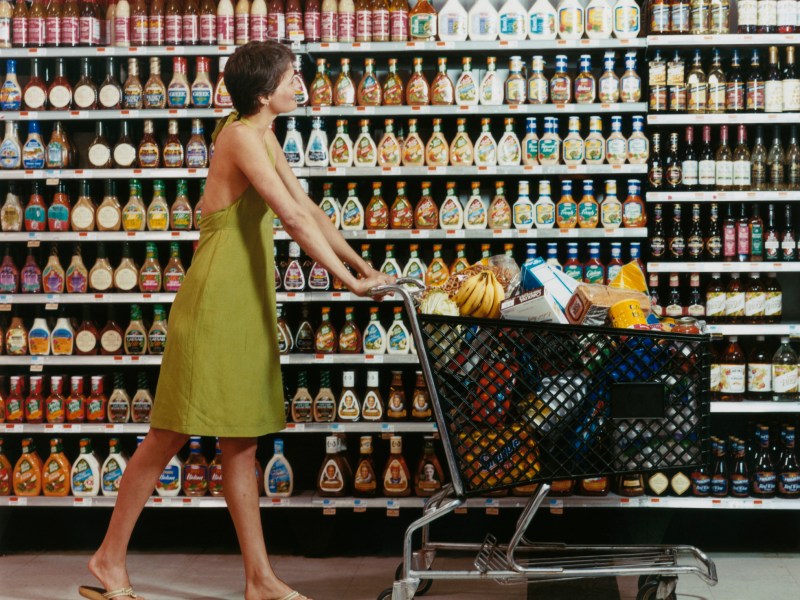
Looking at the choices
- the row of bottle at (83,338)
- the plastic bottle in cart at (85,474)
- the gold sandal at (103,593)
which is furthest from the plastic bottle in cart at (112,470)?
the gold sandal at (103,593)

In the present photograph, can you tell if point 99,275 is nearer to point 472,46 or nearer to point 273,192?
point 273,192

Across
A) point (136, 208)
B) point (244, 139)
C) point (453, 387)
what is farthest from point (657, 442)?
point (136, 208)

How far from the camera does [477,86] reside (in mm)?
3650

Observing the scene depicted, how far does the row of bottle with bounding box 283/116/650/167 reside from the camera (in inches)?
141

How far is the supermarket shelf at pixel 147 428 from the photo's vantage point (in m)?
3.53

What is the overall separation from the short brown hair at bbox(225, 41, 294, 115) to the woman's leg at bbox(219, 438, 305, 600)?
0.99 meters

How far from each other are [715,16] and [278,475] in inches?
94.7

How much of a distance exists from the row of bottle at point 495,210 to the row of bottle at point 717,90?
0.36 meters

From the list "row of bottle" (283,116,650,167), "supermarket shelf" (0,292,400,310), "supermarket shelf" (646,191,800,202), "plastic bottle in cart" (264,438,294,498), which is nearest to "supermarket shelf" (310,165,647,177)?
"row of bottle" (283,116,650,167)

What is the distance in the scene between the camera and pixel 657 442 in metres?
2.38

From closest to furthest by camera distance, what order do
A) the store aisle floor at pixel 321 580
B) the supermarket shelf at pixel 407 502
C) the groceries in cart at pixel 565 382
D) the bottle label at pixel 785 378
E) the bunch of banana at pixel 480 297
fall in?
1. the groceries in cart at pixel 565 382
2. the bunch of banana at pixel 480 297
3. the store aisle floor at pixel 321 580
4. the supermarket shelf at pixel 407 502
5. the bottle label at pixel 785 378

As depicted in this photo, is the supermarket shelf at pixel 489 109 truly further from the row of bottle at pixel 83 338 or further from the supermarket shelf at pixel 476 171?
the row of bottle at pixel 83 338

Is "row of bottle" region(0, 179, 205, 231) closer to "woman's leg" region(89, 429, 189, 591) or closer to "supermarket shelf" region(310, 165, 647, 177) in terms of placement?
"supermarket shelf" region(310, 165, 647, 177)

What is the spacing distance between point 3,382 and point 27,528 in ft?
2.01
